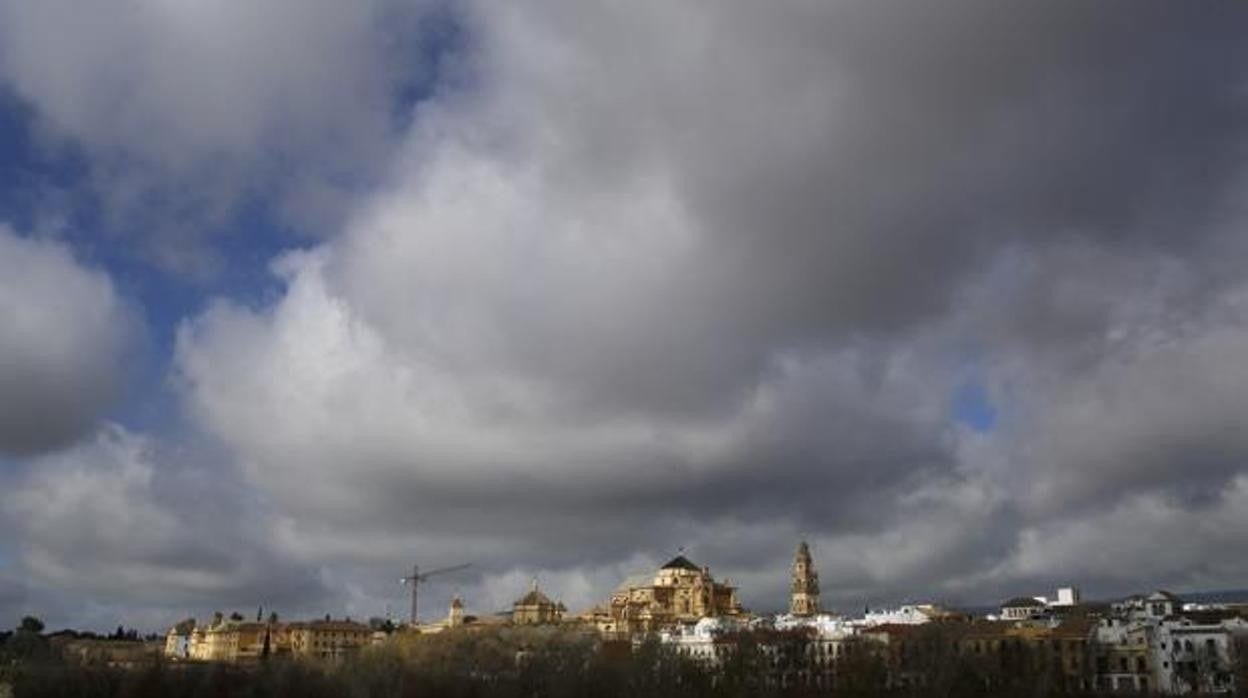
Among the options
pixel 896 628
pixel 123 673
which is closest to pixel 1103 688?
pixel 896 628

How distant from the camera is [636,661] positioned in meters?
116

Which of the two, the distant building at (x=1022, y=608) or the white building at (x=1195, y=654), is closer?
the white building at (x=1195, y=654)

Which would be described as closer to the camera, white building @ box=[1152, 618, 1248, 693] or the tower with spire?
white building @ box=[1152, 618, 1248, 693]

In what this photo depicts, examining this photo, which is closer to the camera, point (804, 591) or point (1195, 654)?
point (1195, 654)

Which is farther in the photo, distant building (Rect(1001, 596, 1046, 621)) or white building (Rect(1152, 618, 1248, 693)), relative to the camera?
distant building (Rect(1001, 596, 1046, 621))

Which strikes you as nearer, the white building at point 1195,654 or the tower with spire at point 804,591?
the white building at point 1195,654

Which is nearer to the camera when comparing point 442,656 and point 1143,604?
point 1143,604

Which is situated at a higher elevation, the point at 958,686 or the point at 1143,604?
the point at 1143,604

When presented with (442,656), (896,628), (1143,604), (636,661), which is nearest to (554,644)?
(442,656)

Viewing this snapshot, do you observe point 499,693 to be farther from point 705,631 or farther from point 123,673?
point 705,631

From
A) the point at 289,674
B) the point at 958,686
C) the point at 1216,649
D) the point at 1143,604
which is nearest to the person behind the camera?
the point at 958,686

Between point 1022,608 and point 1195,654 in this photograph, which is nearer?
point 1195,654

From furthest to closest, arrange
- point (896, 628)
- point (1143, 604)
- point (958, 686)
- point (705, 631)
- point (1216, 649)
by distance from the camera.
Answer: point (705, 631) < point (896, 628) < point (1143, 604) < point (1216, 649) < point (958, 686)

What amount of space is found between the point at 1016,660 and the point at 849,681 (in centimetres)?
1450
